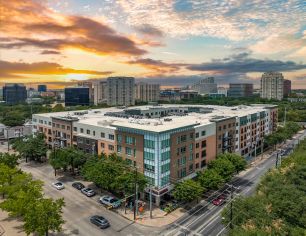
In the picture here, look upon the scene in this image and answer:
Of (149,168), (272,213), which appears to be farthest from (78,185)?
(272,213)

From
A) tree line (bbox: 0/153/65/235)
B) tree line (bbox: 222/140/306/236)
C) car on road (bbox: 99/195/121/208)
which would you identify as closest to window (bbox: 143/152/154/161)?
car on road (bbox: 99/195/121/208)

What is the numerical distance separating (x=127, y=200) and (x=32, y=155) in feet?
155

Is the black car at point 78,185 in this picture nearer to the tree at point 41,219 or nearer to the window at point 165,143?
the window at point 165,143

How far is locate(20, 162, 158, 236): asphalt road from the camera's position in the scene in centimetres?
5084

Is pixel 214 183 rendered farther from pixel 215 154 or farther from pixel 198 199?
pixel 215 154

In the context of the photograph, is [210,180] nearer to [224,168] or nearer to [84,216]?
[224,168]

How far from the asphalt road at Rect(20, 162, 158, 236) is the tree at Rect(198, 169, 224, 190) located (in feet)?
61.8

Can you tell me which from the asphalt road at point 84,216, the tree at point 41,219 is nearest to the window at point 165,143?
the asphalt road at point 84,216

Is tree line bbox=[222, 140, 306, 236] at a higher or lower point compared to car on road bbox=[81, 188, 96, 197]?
higher

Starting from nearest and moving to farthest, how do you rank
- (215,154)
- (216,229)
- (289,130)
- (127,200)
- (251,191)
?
(216,229) < (127,200) < (251,191) < (215,154) < (289,130)

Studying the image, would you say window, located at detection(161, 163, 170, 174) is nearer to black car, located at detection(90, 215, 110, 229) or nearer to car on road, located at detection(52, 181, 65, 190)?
black car, located at detection(90, 215, 110, 229)

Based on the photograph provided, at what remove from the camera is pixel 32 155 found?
3649 inches

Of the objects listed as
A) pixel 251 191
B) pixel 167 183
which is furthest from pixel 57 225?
pixel 251 191

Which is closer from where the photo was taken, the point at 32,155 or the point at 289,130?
the point at 32,155
